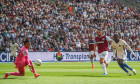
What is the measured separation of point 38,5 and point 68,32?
503 cm

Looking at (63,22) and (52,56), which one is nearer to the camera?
(52,56)

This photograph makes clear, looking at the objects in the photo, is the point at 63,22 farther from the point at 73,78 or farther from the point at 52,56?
the point at 73,78

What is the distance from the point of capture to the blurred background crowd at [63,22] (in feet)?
122

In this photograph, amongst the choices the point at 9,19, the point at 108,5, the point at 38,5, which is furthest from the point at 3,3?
the point at 108,5

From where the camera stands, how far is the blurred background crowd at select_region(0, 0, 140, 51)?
1467 inches

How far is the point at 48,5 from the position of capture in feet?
137

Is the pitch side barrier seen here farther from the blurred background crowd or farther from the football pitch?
the football pitch

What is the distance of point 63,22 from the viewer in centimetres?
4134

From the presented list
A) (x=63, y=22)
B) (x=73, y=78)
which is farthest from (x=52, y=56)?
(x=73, y=78)

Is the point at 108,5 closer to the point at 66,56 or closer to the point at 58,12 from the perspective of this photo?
the point at 58,12

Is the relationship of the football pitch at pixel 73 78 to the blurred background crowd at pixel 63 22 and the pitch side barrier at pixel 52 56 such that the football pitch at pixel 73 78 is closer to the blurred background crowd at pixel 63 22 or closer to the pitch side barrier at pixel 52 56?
the pitch side barrier at pixel 52 56

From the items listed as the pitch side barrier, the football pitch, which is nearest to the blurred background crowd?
the pitch side barrier

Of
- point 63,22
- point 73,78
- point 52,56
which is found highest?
point 63,22

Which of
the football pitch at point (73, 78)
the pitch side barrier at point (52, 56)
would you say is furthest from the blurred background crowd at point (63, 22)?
the football pitch at point (73, 78)
